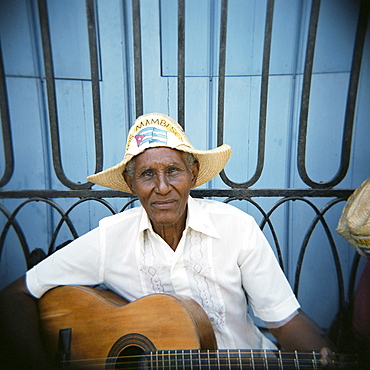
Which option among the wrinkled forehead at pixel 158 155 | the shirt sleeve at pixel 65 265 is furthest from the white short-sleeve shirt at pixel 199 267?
the wrinkled forehead at pixel 158 155

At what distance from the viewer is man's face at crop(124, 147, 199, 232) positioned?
140 centimetres

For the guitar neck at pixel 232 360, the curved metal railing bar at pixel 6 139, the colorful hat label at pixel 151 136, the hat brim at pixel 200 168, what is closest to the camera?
the guitar neck at pixel 232 360

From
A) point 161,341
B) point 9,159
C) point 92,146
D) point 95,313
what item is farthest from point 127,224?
point 92,146

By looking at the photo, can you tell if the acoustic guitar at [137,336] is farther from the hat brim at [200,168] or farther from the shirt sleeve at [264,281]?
the hat brim at [200,168]

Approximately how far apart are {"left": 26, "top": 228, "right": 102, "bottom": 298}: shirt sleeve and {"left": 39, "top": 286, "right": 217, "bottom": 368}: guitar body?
5cm

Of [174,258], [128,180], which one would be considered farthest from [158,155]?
[174,258]

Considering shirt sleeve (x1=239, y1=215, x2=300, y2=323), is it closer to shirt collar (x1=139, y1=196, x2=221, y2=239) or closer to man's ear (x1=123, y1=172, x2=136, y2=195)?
shirt collar (x1=139, y1=196, x2=221, y2=239)

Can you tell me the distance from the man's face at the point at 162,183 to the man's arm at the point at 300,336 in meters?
0.72

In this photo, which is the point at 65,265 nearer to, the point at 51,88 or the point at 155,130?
the point at 155,130

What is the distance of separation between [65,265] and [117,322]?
40 centimetres

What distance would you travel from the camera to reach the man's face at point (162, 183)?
1.40m

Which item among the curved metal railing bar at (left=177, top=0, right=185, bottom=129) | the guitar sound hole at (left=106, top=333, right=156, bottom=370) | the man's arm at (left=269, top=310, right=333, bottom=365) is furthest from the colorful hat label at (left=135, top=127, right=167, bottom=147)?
the man's arm at (left=269, top=310, right=333, bottom=365)

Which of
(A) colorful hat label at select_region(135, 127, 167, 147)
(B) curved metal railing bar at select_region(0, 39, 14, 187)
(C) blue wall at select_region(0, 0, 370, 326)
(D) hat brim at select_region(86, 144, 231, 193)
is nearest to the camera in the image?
(A) colorful hat label at select_region(135, 127, 167, 147)

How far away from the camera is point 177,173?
1.45m
